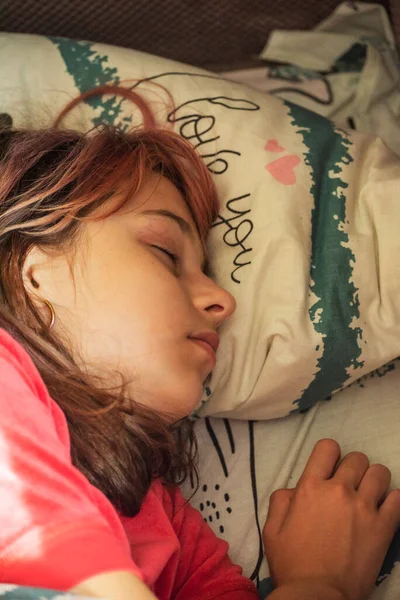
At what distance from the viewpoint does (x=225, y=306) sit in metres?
0.89

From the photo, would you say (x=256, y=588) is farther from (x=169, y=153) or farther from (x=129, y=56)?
(x=129, y=56)

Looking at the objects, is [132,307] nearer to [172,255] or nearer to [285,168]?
[172,255]

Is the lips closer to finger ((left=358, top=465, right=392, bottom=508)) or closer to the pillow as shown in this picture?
the pillow

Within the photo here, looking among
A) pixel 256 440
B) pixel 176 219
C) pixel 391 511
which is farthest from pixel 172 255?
pixel 391 511

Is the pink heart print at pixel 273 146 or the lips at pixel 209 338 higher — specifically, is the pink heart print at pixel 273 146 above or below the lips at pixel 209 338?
above

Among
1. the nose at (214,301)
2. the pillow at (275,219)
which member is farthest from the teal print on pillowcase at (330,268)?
the nose at (214,301)

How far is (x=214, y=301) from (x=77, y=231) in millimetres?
193

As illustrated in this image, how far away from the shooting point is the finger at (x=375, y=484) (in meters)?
0.86

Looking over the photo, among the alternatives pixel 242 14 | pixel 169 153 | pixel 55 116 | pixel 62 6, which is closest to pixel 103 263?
pixel 169 153

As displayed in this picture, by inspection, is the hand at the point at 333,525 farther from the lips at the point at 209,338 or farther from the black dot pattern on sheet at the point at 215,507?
the lips at the point at 209,338

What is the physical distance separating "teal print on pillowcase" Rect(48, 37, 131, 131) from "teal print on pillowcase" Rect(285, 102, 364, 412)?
0.28 metres

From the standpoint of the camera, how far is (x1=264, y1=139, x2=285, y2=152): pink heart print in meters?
1.01

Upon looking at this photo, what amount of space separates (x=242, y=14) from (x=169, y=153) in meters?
0.50

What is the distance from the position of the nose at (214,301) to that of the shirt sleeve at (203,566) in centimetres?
26
